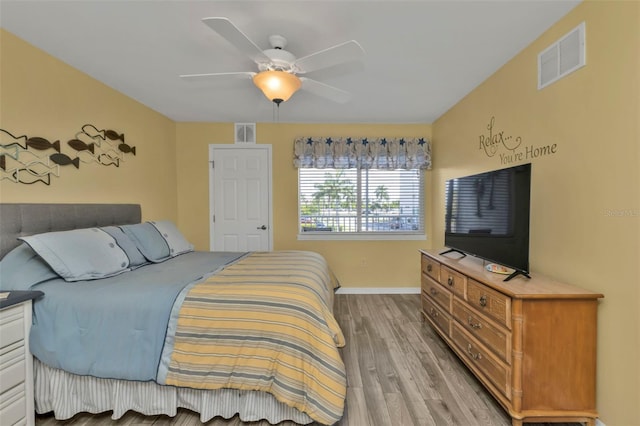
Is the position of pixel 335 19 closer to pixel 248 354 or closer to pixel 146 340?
pixel 248 354

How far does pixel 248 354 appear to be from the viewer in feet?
5.32

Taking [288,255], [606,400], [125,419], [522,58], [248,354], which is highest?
[522,58]

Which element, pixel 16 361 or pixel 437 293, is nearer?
pixel 16 361

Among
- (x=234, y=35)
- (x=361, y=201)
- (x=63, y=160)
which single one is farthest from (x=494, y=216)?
(x=63, y=160)

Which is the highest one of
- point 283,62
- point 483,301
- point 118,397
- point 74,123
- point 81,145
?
point 283,62

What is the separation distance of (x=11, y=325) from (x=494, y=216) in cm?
312

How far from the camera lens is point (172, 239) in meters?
2.93

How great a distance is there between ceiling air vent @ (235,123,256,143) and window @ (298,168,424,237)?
916mm

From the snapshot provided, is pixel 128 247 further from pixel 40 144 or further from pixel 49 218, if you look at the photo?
pixel 40 144

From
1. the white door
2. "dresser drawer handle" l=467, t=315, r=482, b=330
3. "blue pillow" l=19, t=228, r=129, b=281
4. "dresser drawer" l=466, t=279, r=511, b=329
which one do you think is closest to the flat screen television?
"dresser drawer" l=466, t=279, r=511, b=329

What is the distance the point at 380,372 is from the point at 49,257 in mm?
2471

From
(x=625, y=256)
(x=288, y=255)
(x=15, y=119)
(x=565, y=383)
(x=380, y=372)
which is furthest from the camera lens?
(x=288, y=255)

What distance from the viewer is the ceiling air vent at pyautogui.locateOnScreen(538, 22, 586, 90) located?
1734mm

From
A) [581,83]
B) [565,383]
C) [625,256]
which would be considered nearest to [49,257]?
[565,383]
